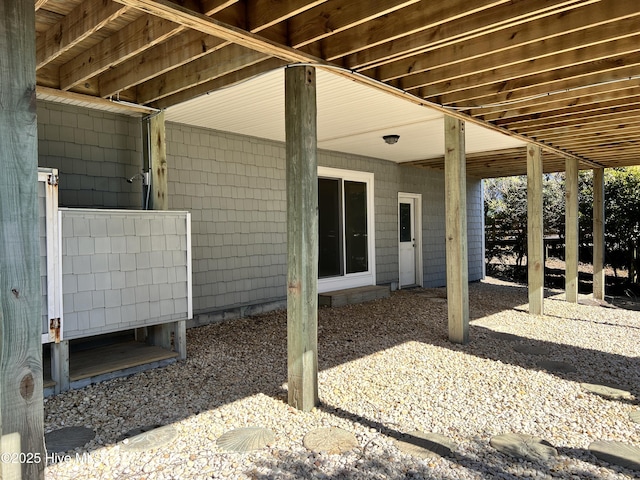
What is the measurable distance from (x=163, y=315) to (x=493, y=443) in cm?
292

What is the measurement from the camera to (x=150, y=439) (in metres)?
2.66

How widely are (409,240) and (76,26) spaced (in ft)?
24.7

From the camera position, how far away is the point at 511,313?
6.69 m

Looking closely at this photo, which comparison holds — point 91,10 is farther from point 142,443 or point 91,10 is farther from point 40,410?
point 142,443

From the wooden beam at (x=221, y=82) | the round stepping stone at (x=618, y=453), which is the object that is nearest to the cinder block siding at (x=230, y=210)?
the wooden beam at (x=221, y=82)

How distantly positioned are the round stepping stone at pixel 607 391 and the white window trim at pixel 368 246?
14.1 ft

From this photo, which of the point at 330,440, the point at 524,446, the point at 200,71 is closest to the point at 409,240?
the point at 200,71

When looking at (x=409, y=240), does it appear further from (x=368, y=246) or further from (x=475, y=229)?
(x=475, y=229)

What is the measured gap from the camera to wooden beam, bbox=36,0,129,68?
2650mm

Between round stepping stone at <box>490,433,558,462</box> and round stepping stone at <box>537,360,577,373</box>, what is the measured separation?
1568 mm

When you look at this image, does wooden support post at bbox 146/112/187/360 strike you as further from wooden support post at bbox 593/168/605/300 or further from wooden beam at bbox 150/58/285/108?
wooden support post at bbox 593/168/605/300

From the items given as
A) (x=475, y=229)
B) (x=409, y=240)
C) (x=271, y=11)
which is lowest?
(x=409, y=240)

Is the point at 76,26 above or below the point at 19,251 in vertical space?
above

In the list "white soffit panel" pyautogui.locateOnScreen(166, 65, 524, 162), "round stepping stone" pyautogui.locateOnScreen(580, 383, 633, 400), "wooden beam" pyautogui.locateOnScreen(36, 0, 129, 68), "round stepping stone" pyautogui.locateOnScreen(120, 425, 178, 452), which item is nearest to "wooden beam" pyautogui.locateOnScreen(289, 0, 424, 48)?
"white soffit panel" pyautogui.locateOnScreen(166, 65, 524, 162)
